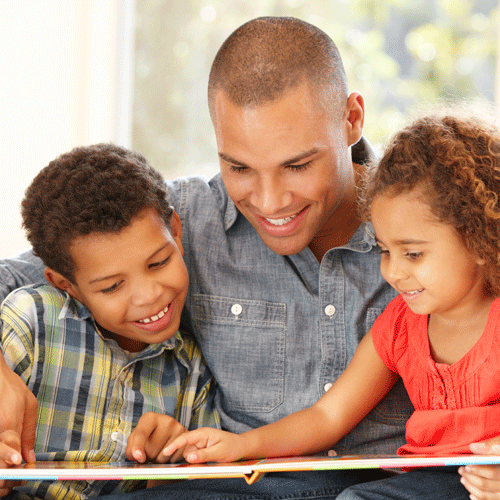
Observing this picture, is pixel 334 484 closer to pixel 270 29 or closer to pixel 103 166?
pixel 103 166

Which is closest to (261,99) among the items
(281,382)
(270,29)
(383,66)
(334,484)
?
(270,29)

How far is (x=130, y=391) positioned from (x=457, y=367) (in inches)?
26.1

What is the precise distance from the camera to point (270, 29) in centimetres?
139

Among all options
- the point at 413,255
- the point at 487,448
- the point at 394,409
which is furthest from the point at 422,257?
the point at 394,409

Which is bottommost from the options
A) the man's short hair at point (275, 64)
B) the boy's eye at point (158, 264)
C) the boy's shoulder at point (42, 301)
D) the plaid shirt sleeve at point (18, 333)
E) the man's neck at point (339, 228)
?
the plaid shirt sleeve at point (18, 333)

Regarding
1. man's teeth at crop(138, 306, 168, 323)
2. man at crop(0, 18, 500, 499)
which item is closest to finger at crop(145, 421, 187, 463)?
man at crop(0, 18, 500, 499)

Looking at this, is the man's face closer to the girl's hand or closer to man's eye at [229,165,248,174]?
man's eye at [229,165,248,174]

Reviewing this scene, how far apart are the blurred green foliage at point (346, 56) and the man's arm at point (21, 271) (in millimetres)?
1370

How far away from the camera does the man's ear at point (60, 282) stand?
1.34 metres

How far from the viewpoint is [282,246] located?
4.64ft

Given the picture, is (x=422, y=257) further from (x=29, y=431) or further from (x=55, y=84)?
(x=55, y=84)

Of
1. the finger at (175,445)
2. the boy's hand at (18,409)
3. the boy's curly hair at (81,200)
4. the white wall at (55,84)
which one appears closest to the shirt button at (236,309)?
the boy's curly hair at (81,200)

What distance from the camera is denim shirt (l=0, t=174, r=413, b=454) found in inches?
55.0

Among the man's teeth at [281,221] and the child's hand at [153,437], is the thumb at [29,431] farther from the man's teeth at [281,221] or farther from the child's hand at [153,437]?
the man's teeth at [281,221]
